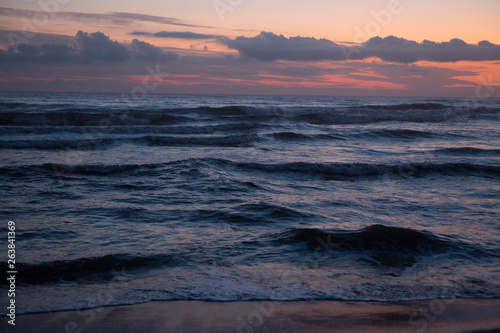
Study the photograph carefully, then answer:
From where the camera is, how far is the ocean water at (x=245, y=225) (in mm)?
4211

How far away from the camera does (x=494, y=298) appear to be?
4008mm

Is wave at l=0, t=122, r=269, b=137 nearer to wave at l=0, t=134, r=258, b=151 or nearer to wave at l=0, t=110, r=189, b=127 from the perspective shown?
wave at l=0, t=110, r=189, b=127

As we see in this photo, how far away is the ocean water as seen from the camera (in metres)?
4.21

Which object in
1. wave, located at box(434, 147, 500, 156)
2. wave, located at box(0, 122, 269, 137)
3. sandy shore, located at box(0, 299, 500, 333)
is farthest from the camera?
wave, located at box(0, 122, 269, 137)

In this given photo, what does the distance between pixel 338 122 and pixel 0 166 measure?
21894 mm

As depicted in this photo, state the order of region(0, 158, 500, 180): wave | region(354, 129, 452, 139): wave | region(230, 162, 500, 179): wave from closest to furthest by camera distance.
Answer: region(0, 158, 500, 180): wave, region(230, 162, 500, 179): wave, region(354, 129, 452, 139): wave

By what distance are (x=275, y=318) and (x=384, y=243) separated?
100 inches

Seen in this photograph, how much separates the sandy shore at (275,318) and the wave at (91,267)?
2.51 feet

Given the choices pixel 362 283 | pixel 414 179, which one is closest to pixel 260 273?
pixel 362 283

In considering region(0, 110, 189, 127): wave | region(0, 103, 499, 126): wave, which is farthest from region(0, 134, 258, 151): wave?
region(0, 103, 499, 126): wave

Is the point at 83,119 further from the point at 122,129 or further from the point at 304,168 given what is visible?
the point at 304,168

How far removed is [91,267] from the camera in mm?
4555

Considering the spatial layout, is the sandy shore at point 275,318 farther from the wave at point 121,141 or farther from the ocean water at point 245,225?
the wave at point 121,141

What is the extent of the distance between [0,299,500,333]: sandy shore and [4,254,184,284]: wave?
76 cm
